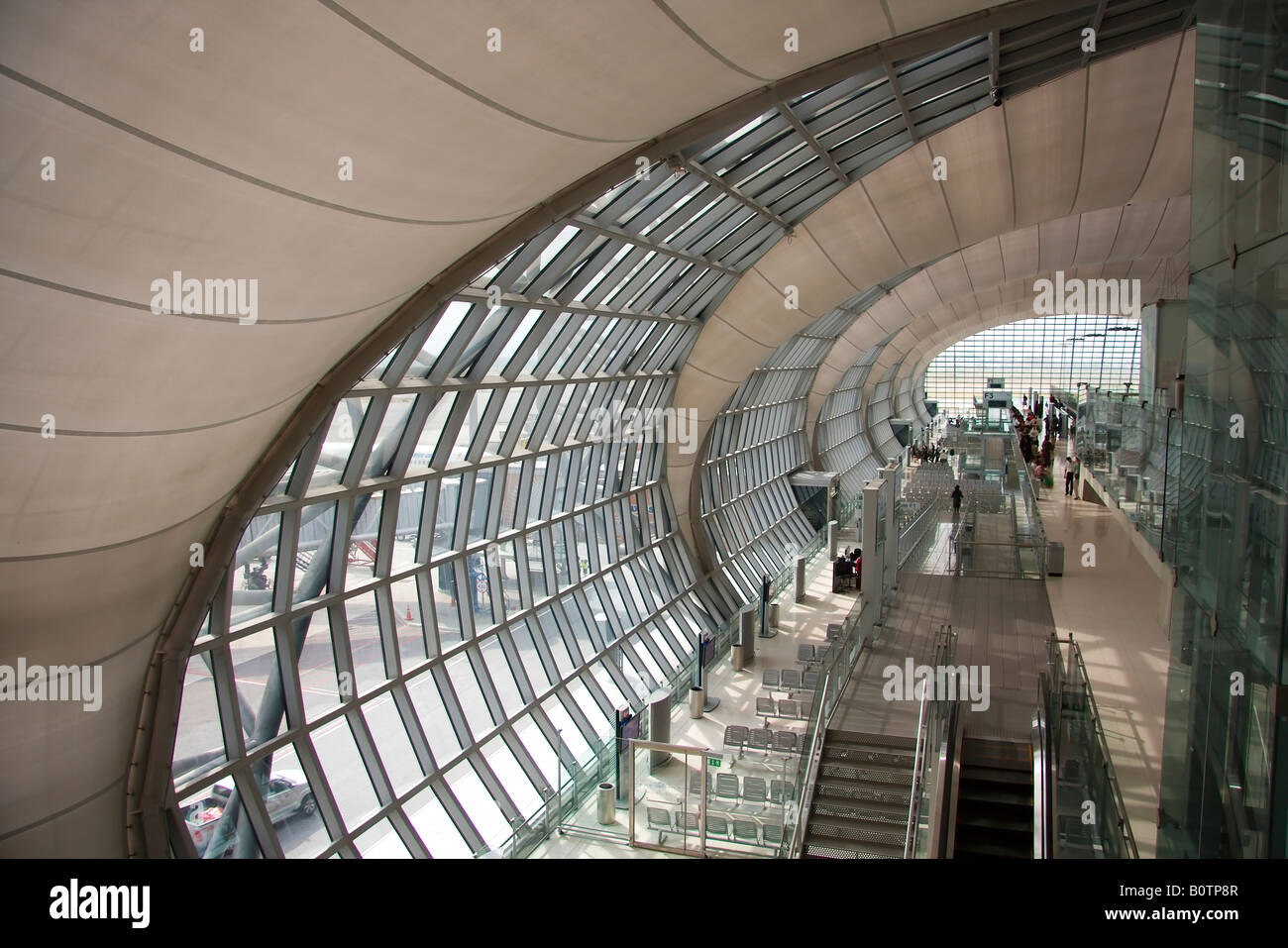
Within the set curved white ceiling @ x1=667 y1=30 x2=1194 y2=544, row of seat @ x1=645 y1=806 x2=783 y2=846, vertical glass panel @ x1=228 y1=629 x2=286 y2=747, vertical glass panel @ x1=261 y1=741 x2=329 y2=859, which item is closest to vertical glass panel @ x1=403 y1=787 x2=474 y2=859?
vertical glass panel @ x1=261 y1=741 x2=329 y2=859

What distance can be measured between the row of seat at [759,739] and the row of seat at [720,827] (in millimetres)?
2603

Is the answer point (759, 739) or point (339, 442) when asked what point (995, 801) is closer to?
point (759, 739)

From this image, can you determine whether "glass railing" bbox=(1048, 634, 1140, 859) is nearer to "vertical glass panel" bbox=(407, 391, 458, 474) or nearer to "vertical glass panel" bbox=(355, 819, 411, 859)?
"vertical glass panel" bbox=(355, 819, 411, 859)

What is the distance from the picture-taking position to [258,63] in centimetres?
488

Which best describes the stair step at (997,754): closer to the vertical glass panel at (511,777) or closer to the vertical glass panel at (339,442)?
the vertical glass panel at (511,777)

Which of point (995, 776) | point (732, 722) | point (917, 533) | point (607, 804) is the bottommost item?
point (732, 722)

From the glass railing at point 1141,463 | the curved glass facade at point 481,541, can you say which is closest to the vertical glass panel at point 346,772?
the curved glass facade at point 481,541

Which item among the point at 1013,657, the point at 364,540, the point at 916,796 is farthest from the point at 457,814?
the point at 1013,657

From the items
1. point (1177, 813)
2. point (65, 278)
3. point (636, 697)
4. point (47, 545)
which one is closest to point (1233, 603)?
point (1177, 813)

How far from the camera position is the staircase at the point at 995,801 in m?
10.9

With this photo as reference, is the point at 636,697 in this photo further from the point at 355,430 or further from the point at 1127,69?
the point at 1127,69

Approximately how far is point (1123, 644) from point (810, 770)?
707cm

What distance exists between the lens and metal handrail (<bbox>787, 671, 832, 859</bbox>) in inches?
521

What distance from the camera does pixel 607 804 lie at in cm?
1594
